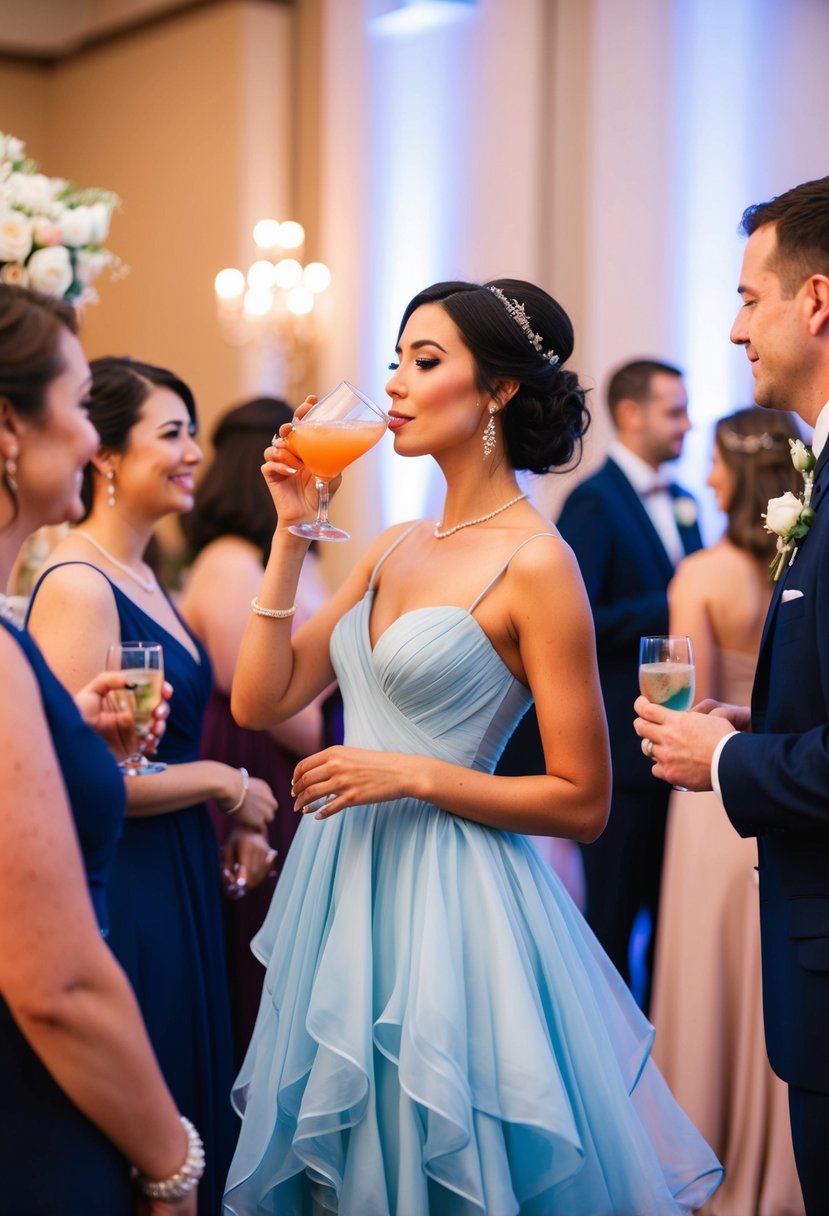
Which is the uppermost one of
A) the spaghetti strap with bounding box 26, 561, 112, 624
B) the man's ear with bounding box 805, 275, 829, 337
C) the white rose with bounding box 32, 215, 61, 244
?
the white rose with bounding box 32, 215, 61, 244

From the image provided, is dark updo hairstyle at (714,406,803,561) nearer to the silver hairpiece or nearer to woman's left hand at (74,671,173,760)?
the silver hairpiece

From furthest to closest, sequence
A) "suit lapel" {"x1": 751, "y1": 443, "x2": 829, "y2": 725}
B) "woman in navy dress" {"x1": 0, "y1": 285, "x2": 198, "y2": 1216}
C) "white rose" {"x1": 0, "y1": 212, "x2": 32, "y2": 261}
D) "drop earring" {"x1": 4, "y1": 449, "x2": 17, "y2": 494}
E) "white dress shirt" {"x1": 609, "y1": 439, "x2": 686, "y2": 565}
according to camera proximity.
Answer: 1. "white dress shirt" {"x1": 609, "y1": 439, "x2": 686, "y2": 565}
2. "white rose" {"x1": 0, "y1": 212, "x2": 32, "y2": 261}
3. "suit lapel" {"x1": 751, "y1": 443, "x2": 829, "y2": 725}
4. "drop earring" {"x1": 4, "y1": 449, "x2": 17, "y2": 494}
5. "woman in navy dress" {"x1": 0, "y1": 285, "x2": 198, "y2": 1216}

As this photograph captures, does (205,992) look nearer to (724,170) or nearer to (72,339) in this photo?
(72,339)

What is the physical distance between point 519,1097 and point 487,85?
6.33 metres

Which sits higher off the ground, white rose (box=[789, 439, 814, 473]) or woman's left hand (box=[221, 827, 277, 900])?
white rose (box=[789, 439, 814, 473])

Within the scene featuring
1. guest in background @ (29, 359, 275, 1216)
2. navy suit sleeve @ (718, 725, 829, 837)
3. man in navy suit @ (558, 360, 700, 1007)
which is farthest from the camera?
man in navy suit @ (558, 360, 700, 1007)

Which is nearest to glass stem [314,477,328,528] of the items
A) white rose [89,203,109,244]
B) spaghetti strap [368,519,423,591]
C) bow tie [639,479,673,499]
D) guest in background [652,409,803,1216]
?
spaghetti strap [368,519,423,591]

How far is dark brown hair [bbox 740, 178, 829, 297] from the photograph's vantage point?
218cm

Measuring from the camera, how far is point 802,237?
2.19m

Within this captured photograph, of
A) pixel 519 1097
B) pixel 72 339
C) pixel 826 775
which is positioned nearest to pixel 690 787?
pixel 826 775

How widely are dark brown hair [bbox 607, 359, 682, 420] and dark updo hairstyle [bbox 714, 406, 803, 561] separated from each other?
128 cm

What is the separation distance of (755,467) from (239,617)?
1.51 metres

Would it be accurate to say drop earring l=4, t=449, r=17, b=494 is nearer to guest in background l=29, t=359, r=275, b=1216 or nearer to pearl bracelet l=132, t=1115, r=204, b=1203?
pearl bracelet l=132, t=1115, r=204, b=1203

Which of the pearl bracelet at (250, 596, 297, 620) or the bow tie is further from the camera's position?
the bow tie
